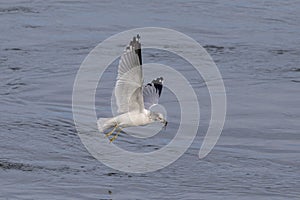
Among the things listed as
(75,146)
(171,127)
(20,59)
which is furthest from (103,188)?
(20,59)

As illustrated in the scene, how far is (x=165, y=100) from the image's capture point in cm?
1060

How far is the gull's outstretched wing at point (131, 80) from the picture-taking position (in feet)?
24.3

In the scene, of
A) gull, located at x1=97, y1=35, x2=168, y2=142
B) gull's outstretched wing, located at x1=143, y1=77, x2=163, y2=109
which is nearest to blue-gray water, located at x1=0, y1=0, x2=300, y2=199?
gull, located at x1=97, y1=35, x2=168, y2=142

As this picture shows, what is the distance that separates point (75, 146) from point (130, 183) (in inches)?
46.8

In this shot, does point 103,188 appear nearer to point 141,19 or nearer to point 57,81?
point 57,81

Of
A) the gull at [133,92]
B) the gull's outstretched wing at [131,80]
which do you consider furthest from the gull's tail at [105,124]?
the gull's outstretched wing at [131,80]

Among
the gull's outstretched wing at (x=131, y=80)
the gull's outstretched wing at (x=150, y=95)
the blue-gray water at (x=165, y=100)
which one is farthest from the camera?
the gull's outstretched wing at (x=150, y=95)

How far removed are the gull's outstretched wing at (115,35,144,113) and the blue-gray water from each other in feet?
2.18

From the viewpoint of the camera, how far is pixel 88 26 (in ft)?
45.0

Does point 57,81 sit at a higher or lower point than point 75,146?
higher

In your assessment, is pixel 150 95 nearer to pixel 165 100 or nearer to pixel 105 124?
pixel 105 124

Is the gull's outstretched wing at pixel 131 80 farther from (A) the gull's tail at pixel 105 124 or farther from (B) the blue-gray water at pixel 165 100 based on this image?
(B) the blue-gray water at pixel 165 100

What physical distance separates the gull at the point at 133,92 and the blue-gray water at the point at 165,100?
1.67 feet

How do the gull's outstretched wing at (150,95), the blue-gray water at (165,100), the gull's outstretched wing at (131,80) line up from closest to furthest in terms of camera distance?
the gull's outstretched wing at (131,80) → the blue-gray water at (165,100) → the gull's outstretched wing at (150,95)
